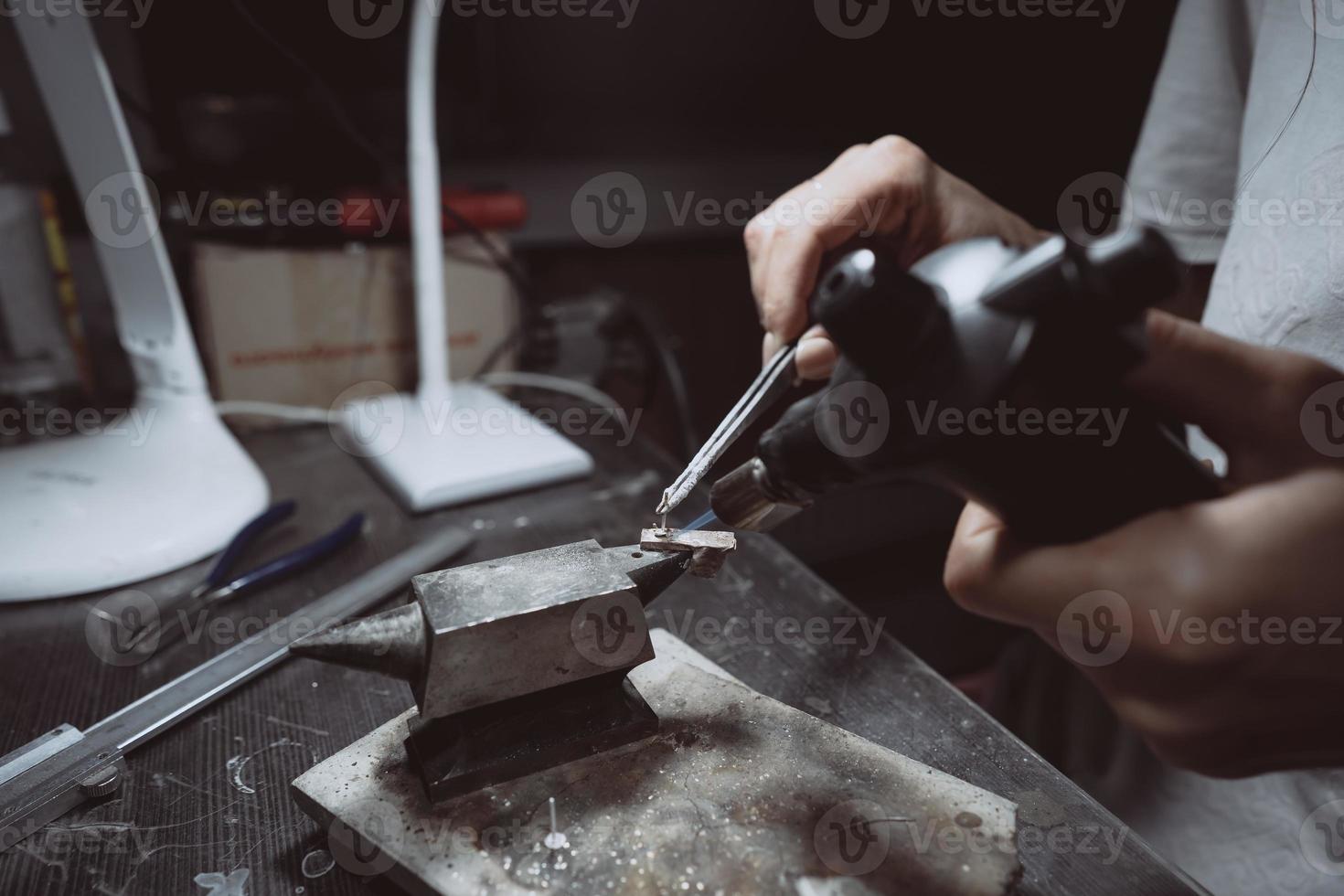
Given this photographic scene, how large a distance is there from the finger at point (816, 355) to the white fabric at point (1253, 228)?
46 cm

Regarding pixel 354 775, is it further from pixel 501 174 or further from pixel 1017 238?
pixel 501 174

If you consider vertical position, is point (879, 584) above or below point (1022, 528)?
below

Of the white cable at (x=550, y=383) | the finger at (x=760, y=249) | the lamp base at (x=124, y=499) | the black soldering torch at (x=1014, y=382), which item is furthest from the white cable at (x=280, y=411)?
the black soldering torch at (x=1014, y=382)

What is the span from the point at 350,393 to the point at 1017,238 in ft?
3.06

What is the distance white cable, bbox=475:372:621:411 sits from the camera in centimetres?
123

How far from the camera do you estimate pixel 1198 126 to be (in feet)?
3.07

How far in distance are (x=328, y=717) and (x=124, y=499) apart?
0.39 metres

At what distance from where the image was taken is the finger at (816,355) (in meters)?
0.60

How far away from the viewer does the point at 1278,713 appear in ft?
1.32

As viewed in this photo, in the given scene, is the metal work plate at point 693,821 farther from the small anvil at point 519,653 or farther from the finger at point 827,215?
the finger at point 827,215

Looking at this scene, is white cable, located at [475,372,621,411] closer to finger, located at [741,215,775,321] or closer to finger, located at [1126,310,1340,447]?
finger, located at [741,215,775,321]

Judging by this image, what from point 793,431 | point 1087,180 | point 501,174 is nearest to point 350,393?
point 501,174

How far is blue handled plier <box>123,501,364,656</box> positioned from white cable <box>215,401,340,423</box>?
0.28 metres

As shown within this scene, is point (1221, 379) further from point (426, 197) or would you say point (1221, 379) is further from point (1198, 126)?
point (426, 197)
